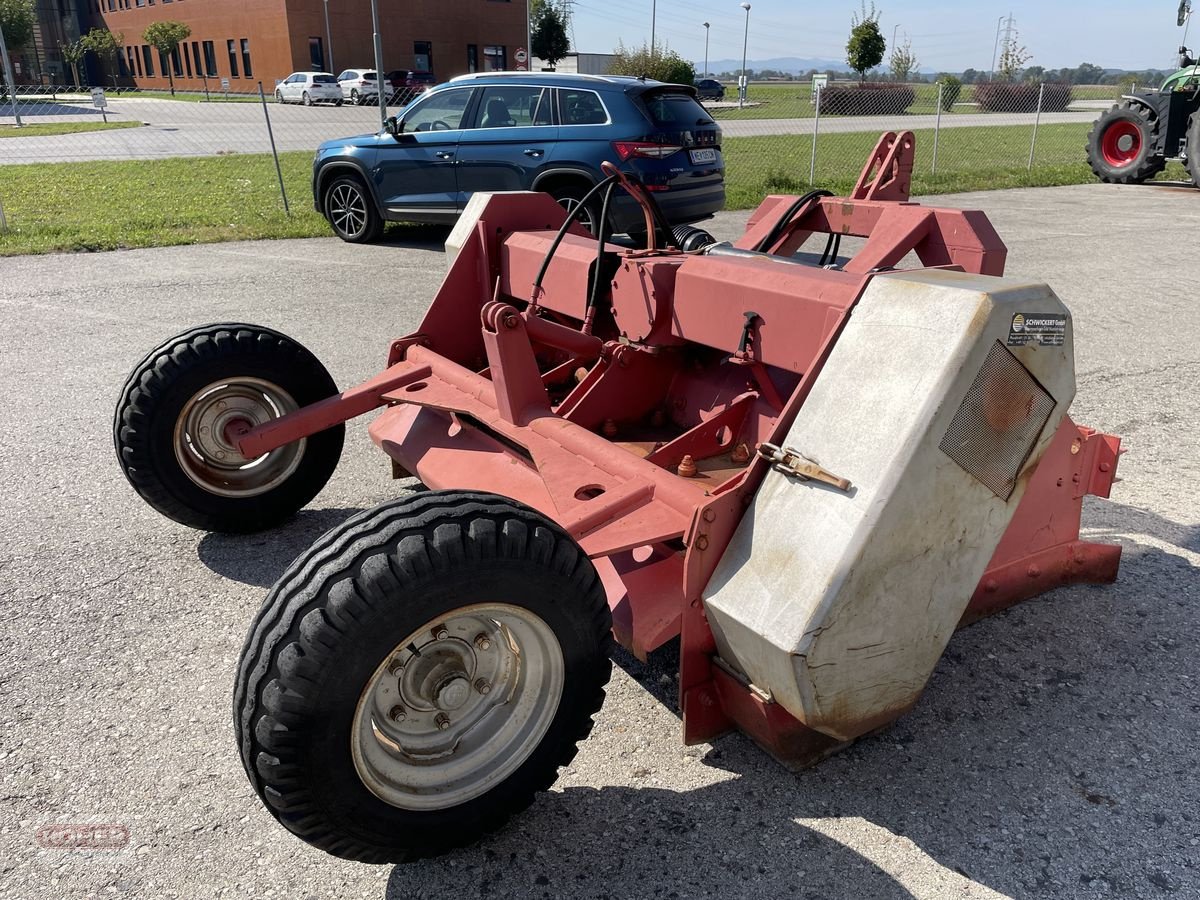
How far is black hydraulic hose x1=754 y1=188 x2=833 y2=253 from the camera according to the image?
3969 mm

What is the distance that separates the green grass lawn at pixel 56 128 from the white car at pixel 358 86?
12099 millimetres

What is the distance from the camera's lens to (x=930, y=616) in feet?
7.66

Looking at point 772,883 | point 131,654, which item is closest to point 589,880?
point 772,883

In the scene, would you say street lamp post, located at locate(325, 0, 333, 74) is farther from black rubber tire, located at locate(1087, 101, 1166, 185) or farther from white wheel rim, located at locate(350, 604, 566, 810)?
white wheel rim, located at locate(350, 604, 566, 810)

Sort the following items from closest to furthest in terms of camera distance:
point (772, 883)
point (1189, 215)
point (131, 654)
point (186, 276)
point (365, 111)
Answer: point (772, 883)
point (131, 654)
point (186, 276)
point (1189, 215)
point (365, 111)

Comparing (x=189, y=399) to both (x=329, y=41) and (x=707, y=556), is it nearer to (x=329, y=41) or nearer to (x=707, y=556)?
(x=707, y=556)

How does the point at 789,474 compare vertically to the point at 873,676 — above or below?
above

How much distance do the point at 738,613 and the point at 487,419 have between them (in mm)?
1301

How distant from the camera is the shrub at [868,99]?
32156 millimetres

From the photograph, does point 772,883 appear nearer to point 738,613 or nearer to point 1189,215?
point 738,613

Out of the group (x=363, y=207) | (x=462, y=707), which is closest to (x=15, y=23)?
(x=363, y=207)

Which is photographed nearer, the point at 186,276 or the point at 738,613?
the point at 738,613

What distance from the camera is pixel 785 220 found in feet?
13.1

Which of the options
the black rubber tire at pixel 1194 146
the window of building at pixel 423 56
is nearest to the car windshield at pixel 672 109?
the black rubber tire at pixel 1194 146
